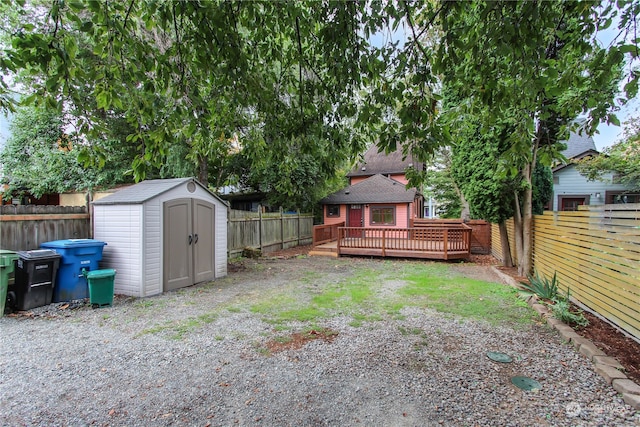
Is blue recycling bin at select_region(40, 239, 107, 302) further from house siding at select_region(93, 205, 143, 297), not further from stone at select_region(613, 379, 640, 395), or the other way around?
stone at select_region(613, 379, 640, 395)

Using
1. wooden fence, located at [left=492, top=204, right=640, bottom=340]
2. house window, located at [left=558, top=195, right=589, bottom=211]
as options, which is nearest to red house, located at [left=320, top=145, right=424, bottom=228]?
house window, located at [left=558, top=195, right=589, bottom=211]

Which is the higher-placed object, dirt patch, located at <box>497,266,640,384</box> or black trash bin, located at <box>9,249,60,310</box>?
black trash bin, located at <box>9,249,60,310</box>

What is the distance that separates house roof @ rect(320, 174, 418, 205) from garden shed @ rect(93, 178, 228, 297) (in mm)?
10928

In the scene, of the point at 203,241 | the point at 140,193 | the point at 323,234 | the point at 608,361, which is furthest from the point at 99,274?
the point at 323,234

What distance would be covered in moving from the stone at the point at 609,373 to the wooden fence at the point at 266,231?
9041mm

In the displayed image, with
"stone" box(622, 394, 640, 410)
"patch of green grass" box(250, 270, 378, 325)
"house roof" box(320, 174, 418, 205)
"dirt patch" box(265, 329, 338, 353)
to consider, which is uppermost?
"house roof" box(320, 174, 418, 205)

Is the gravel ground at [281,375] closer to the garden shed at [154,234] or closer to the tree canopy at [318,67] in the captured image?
the garden shed at [154,234]

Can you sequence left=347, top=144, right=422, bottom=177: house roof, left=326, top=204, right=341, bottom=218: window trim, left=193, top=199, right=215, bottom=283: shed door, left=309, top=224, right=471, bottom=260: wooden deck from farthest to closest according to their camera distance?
left=347, top=144, right=422, bottom=177: house roof < left=326, top=204, right=341, bottom=218: window trim < left=309, top=224, right=471, bottom=260: wooden deck < left=193, top=199, right=215, bottom=283: shed door

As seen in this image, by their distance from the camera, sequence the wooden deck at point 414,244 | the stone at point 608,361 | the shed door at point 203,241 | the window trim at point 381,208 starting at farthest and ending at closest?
1. the window trim at point 381,208
2. the wooden deck at point 414,244
3. the shed door at point 203,241
4. the stone at point 608,361

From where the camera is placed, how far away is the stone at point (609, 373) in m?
2.71

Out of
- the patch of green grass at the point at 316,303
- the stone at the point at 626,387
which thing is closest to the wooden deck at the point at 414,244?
the patch of green grass at the point at 316,303

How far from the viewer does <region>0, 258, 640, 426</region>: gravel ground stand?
7.79ft

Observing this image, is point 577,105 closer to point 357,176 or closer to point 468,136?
point 468,136

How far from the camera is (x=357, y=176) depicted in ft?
70.4
